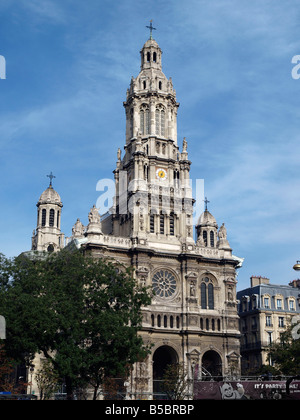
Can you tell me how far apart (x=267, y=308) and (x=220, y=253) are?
1517 centimetres

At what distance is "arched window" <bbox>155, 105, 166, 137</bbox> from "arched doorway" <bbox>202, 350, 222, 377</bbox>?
3523 centimetres

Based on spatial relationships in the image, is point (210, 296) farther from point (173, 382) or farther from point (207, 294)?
point (173, 382)

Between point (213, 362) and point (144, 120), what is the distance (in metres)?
39.5

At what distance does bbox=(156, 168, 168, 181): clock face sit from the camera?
281 feet

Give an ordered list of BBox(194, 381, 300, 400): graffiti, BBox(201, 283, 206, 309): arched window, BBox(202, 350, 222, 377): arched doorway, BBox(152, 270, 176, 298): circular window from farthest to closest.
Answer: BBox(201, 283, 206, 309): arched window < BBox(202, 350, 222, 377): arched doorway < BBox(152, 270, 176, 298): circular window < BBox(194, 381, 300, 400): graffiti

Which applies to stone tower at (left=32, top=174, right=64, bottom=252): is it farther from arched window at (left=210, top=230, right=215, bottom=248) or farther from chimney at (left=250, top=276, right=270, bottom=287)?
chimney at (left=250, top=276, right=270, bottom=287)

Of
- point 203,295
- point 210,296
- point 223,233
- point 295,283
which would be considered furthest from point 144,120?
point 295,283

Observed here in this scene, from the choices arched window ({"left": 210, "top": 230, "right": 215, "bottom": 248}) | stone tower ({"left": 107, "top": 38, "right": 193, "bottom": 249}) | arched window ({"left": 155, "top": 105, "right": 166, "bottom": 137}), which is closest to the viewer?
stone tower ({"left": 107, "top": 38, "right": 193, "bottom": 249})

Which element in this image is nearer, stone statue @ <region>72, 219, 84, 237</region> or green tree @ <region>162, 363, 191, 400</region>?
green tree @ <region>162, 363, 191, 400</region>

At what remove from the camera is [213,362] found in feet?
262

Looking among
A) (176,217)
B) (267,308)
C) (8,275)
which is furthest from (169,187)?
(8,275)

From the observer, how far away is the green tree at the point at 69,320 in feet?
145

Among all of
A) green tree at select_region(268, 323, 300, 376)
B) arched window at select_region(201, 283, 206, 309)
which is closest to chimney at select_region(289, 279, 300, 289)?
arched window at select_region(201, 283, 206, 309)
